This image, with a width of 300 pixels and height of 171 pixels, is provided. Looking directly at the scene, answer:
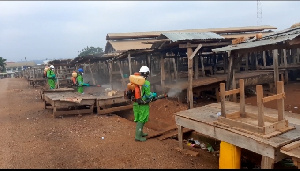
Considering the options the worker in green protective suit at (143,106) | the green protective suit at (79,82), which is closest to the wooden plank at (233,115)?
the worker in green protective suit at (143,106)

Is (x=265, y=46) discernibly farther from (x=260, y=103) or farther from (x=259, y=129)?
(x=259, y=129)

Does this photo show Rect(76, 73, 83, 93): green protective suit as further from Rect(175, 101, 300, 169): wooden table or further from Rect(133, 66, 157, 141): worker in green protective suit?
Rect(175, 101, 300, 169): wooden table

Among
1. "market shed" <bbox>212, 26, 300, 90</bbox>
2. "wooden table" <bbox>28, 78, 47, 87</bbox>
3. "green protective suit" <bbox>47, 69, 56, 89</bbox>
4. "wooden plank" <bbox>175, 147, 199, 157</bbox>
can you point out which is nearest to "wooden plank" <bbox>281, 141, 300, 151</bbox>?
"wooden plank" <bbox>175, 147, 199, 157</bbox>

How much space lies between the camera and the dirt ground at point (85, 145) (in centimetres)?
543

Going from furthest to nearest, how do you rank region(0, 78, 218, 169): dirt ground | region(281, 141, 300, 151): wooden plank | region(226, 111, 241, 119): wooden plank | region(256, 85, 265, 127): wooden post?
region(0, 78, 218, 169): dirt ground < region(226, 111, 241, 119): wooden plank < region(256, 85, 265, 127): wooden post < region(281, 141, 300, 151): wooden plank

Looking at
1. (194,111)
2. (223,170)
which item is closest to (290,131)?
(223,170)

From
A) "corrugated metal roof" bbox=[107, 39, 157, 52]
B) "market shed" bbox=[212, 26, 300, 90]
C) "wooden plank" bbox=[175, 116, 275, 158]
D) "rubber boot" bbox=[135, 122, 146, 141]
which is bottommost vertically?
"rubber boot" bbox=[135, 122, 146, 141]

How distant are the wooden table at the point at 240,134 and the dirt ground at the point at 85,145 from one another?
770 mm

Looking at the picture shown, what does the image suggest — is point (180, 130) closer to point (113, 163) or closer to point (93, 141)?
point (113, 163)

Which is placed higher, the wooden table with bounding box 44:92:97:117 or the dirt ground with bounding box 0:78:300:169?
the wooden table with bounding box 44:92:97:117

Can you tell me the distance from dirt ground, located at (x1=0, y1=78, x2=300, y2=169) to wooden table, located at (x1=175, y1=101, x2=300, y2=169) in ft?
2.53

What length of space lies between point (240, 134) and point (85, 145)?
3914mm

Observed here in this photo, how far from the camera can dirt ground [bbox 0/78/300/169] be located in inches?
214

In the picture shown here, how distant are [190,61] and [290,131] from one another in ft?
19.1
